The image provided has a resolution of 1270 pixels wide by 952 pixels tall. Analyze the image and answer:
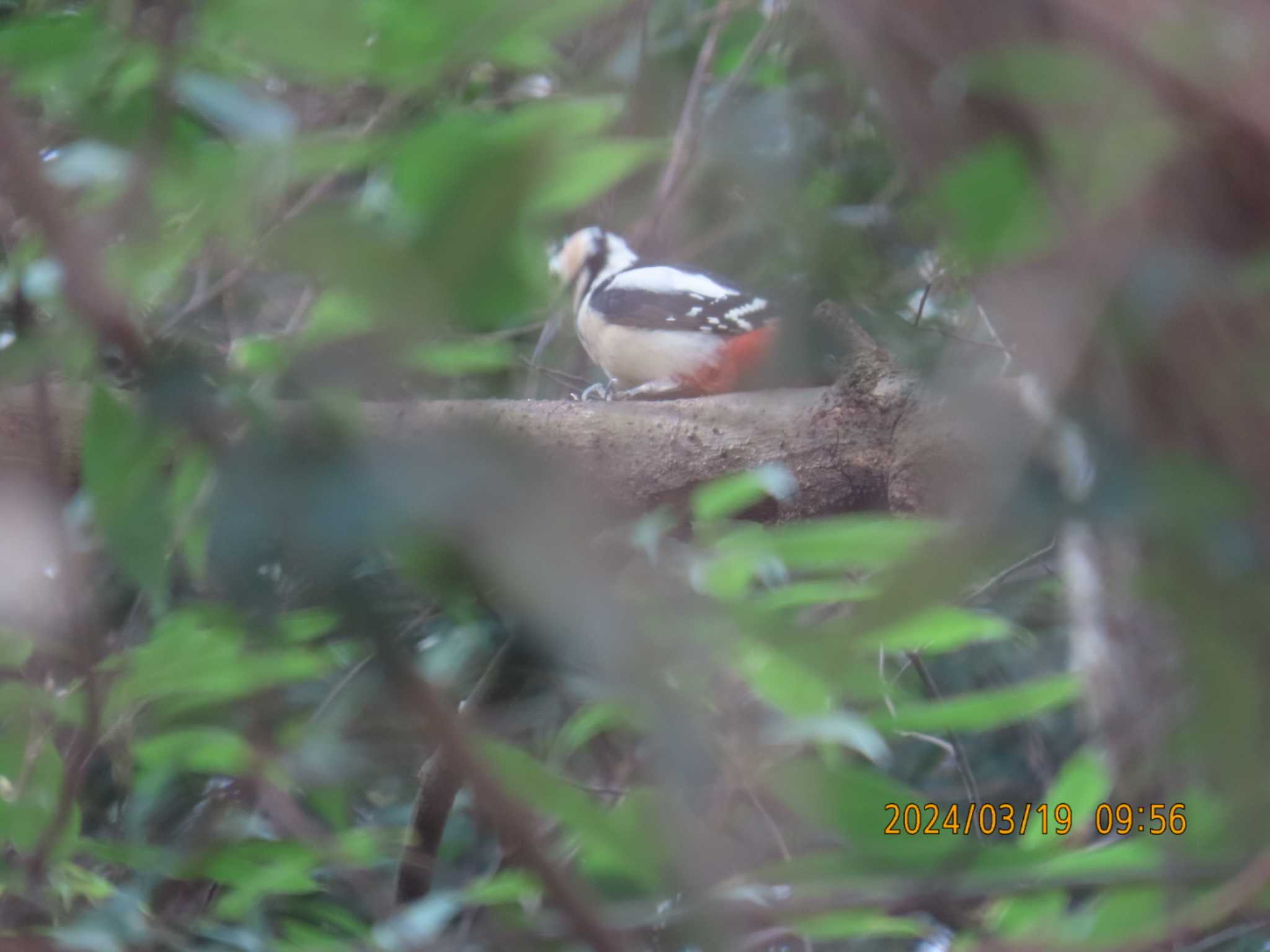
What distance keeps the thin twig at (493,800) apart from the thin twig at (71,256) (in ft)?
0.56

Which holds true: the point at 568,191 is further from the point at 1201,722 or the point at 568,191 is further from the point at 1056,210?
the point at 1201,722

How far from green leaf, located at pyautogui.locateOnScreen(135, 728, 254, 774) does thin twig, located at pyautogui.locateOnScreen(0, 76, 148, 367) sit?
444mm

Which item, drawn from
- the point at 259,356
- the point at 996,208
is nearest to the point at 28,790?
the point at 259,356

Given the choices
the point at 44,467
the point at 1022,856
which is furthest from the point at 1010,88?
the point at 44,467

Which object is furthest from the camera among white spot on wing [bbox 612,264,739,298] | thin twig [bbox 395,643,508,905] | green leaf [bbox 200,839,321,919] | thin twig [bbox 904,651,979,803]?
white spot on wing [bbox 612,264,739,298]

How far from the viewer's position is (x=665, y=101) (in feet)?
6.06

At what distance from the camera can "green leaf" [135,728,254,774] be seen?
0.89m

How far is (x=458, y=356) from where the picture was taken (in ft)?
2.07

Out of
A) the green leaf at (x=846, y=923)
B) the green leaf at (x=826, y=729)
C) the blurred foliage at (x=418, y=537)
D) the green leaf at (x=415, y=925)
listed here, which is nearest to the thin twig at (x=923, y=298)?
the blurred foliage at (x=418, y=537)

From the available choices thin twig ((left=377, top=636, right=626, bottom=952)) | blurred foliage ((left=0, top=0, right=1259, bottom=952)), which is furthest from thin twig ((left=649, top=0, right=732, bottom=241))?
thin twig ((left=377, top=636, right=626, bottom=952))

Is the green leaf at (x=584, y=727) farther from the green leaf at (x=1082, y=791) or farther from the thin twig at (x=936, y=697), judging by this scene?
the thin twig at (x=936, y=697)

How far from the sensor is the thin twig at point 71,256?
1.51ft

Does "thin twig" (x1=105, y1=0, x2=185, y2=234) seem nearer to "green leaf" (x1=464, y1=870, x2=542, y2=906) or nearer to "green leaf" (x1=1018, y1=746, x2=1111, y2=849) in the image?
"green leaf" (x1=464, y1=870, x2=542, y2=906)

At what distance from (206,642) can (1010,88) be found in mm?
556
